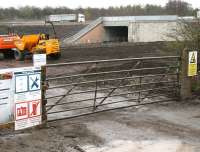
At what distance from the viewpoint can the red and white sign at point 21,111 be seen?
32.9ft

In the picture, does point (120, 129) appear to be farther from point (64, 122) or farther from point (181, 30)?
point (181, 30)

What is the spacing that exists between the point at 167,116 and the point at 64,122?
9.15 ft

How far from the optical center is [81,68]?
2542cm

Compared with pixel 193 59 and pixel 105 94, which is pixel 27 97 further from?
pixel 193 59

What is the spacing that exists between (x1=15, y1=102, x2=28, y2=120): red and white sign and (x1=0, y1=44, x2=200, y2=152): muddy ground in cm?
35

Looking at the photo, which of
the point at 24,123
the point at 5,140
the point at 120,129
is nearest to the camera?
the point at 5,140

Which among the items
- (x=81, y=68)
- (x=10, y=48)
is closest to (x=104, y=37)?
(x=10, y=48)

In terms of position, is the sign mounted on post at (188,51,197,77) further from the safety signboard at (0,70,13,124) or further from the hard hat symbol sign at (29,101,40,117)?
the safety signboard at (0,70,13,124)

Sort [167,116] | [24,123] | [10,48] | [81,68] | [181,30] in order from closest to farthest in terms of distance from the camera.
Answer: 1. [24,123]
2. [167,116]
3. [181,30]
4. [81,68]
5. [10,48]

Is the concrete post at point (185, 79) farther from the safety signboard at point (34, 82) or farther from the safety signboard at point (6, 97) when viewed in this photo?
the safety signboard at point (6, 97)

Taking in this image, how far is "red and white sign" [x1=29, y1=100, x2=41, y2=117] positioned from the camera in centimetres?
1030

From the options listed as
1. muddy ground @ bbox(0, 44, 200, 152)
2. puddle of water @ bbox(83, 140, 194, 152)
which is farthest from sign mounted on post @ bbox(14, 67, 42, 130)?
puddle of water @ bbox(83, 140, 194, 152)

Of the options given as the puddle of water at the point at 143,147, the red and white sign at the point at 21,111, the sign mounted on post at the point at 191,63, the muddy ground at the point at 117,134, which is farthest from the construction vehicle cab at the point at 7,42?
the puddle of water at the point at 143,147

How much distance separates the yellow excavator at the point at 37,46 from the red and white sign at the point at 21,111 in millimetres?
20160
